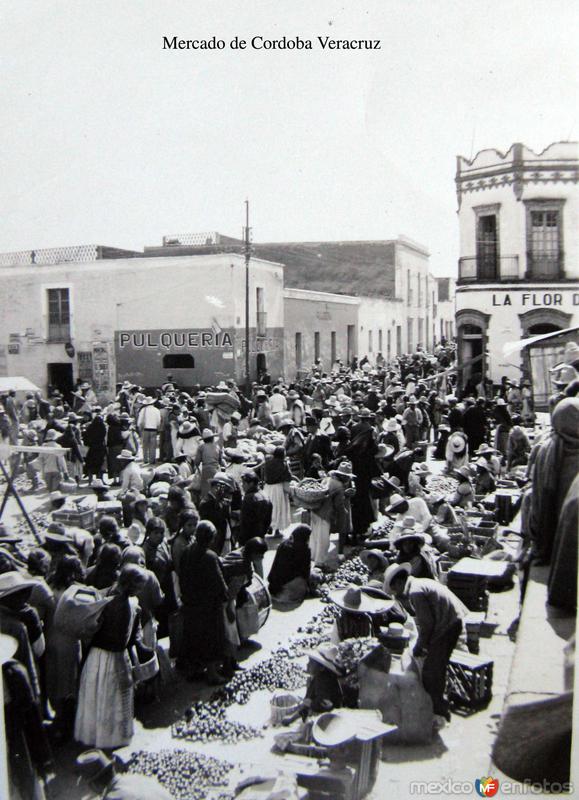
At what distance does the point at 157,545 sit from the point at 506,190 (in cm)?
494

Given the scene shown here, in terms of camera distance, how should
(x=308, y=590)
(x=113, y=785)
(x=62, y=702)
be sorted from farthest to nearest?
(x=308, y=590)
(x=62, y=702)
(x=113, y=785)

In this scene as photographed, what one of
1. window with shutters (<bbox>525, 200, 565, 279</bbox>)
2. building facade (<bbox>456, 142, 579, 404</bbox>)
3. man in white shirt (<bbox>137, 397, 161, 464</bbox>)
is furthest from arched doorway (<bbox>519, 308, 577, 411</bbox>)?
man in white shirt (<bbox>137, 397, 161, 464</bbox>)

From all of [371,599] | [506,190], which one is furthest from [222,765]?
[506,190]

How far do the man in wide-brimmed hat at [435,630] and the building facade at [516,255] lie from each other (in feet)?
9.55

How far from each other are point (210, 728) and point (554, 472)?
296cm

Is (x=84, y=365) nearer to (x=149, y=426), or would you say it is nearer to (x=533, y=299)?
(x=149, y=426)

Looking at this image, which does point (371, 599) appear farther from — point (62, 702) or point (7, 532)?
point (7, 532)

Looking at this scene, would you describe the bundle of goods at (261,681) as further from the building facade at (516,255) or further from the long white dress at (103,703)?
the building facade at (516,255)

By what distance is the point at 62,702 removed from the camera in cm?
521

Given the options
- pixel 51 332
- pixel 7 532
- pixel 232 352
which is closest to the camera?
pixel 7 532

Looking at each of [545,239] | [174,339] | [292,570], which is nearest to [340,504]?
[292,570]

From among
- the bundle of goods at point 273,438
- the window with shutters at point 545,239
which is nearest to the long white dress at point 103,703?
the window with shutters at point 545,239

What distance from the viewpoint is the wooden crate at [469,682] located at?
5.32 meters

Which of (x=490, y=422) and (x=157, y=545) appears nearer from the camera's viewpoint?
(x=157, y=545)
